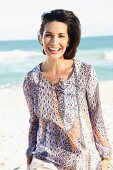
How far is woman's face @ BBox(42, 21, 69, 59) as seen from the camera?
305 centimetres

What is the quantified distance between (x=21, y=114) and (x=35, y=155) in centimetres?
782

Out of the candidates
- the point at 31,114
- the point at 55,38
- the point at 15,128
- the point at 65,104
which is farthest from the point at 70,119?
the point at 15,128

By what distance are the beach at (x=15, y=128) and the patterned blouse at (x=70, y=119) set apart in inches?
134

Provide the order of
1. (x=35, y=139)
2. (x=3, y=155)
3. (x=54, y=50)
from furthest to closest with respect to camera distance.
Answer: (x=3, y=155)
(x=35, y=139)
(x=54, y=50)

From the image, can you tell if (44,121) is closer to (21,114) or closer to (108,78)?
(21,114)

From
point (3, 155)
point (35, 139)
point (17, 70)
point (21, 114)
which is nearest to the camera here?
point (35, 139)

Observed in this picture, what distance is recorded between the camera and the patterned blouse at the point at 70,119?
10.0 feet

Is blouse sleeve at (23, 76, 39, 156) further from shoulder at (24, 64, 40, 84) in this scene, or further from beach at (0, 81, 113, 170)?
beach at (0, 81, 113, 170)

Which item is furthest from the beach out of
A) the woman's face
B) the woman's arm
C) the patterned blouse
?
the woman's face

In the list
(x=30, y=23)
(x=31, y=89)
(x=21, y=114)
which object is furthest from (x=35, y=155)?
(x=30, y=23)

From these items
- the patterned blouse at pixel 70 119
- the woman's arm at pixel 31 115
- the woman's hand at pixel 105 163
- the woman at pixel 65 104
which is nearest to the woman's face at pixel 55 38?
the woman at pixel 65 104

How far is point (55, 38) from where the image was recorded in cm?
304

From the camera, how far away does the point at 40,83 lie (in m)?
3.18

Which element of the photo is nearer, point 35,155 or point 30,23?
point 35,155
